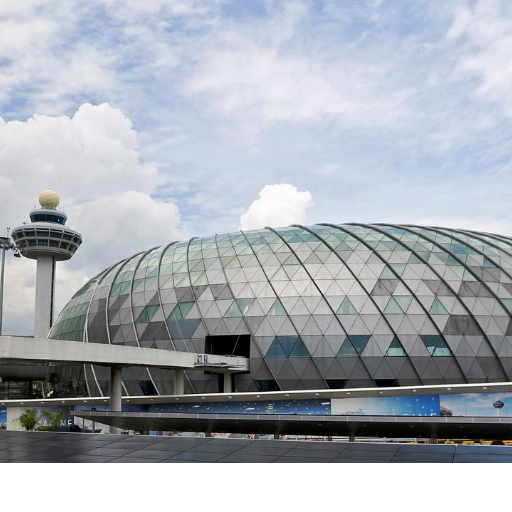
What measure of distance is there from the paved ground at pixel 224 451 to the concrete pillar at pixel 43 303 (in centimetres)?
8754

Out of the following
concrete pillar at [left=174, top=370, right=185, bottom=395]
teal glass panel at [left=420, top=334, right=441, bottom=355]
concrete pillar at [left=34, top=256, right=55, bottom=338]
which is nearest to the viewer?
teal glass panel at [left=420, top=334, right=441, bottom=355]

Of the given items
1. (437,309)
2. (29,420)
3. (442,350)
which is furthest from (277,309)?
(29,420)

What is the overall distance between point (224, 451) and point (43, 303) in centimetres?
9276

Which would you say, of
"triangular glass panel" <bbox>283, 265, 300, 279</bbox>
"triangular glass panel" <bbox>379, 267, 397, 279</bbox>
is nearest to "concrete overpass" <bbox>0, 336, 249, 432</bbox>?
"triangular glass panel" <bbox>283, 265, 300, 279</bbox>

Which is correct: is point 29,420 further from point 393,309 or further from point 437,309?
point 437,309

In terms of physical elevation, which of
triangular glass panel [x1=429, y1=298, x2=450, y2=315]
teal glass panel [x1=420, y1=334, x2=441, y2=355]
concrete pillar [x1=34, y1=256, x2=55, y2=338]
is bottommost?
teal glass panel [x1=420, y1=334, x2=441, y2=355]

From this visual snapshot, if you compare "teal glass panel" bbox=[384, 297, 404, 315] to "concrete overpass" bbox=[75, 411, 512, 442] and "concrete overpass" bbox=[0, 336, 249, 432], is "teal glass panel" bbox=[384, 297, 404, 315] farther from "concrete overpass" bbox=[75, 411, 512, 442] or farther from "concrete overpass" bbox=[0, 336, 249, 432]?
"concrete overpass" bbox=[0, 336, 249, 432]

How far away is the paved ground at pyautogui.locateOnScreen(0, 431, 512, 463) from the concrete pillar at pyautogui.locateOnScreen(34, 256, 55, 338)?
87.5 meters

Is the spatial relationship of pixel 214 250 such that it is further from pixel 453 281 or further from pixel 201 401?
pixel 453 281

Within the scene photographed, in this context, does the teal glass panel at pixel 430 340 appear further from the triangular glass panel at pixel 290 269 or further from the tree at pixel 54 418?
the tree at pixel 54 418

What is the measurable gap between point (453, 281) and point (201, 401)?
23.6 m

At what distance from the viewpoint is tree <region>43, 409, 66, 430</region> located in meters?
51.3

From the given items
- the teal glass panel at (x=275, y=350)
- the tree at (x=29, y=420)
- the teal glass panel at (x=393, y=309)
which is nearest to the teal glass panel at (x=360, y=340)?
the teal glass panel at (x=393, y=309)

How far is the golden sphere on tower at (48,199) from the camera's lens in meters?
109
